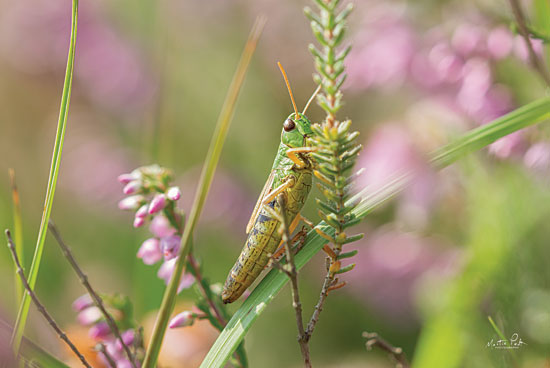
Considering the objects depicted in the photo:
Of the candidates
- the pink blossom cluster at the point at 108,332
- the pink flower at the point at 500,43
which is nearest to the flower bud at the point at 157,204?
the pink blossom cluster at the point at 108,332

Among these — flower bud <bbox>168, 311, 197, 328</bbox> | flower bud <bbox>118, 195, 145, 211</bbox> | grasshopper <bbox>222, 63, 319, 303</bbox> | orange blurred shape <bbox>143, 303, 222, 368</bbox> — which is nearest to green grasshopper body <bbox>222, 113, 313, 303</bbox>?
grasshopper <bbox>222, 63, 319, 303</bbox>

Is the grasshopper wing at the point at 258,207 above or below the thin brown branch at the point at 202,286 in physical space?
above

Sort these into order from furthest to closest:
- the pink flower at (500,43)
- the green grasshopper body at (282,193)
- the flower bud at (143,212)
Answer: the pink flower at (500,43)
the green grasshopper body at (282,193)
the flower bud at (143,212)

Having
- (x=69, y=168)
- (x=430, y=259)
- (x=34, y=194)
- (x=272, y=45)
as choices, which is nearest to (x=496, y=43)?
(x=430, y=259)

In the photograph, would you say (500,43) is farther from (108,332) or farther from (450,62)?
(108,332)

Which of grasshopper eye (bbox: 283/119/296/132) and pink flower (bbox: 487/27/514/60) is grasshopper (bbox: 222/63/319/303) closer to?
grasshopper eye (bbox: 283/119/296/132)

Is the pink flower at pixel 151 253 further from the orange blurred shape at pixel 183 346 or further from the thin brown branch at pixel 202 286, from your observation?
the orange blurred shape at pixel 183 346

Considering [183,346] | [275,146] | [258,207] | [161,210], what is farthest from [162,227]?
[275,146]
